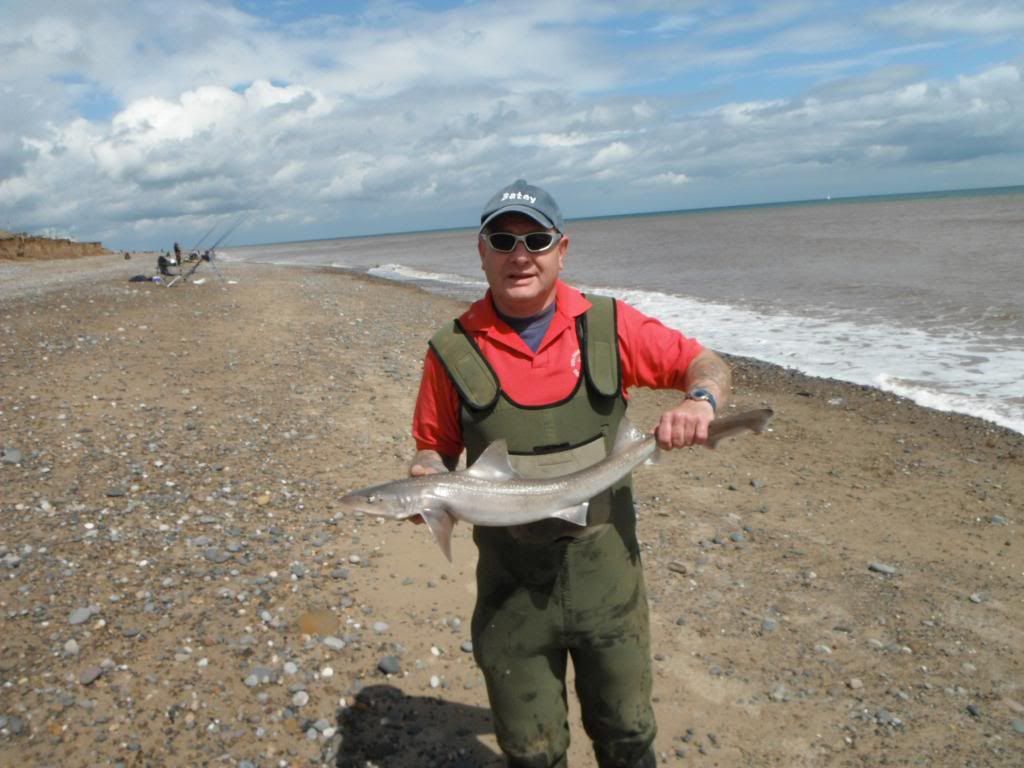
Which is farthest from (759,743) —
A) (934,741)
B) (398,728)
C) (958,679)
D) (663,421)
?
(663,421)

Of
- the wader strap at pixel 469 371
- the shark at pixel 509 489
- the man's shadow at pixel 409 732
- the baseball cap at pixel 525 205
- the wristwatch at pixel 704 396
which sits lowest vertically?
the man's shadow at pixel 409 732

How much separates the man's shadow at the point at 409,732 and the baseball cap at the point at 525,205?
3.34 m

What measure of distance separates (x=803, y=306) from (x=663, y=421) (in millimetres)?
21149

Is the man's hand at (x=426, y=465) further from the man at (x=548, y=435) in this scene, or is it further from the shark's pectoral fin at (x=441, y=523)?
the shark's pectoral fin at (x=441, y=523)

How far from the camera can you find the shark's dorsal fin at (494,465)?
3156 mm

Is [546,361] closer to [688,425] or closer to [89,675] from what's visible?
[688,425]

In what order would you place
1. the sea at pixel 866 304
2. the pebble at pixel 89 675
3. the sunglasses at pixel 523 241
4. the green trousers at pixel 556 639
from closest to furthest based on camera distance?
the sunglasses at pixel 523 241 < the green trousers at pixel 556 639 < the pebble at pixel 89 675 < the sea at pixel 866 304

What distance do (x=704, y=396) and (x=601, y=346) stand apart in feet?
1.67

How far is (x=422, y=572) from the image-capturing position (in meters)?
6.54

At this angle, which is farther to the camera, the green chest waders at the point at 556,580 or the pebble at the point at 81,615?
the pebble at the point at 81,615

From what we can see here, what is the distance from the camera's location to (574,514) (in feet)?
10.4

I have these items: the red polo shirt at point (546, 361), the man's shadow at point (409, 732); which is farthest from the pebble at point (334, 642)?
the red polo shirt at point (546, 361)

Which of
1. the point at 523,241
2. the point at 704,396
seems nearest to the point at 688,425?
the point at 704,396

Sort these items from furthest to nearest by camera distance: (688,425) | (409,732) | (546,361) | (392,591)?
(392,591) → (409,732) → (546,361) → (688,425)
